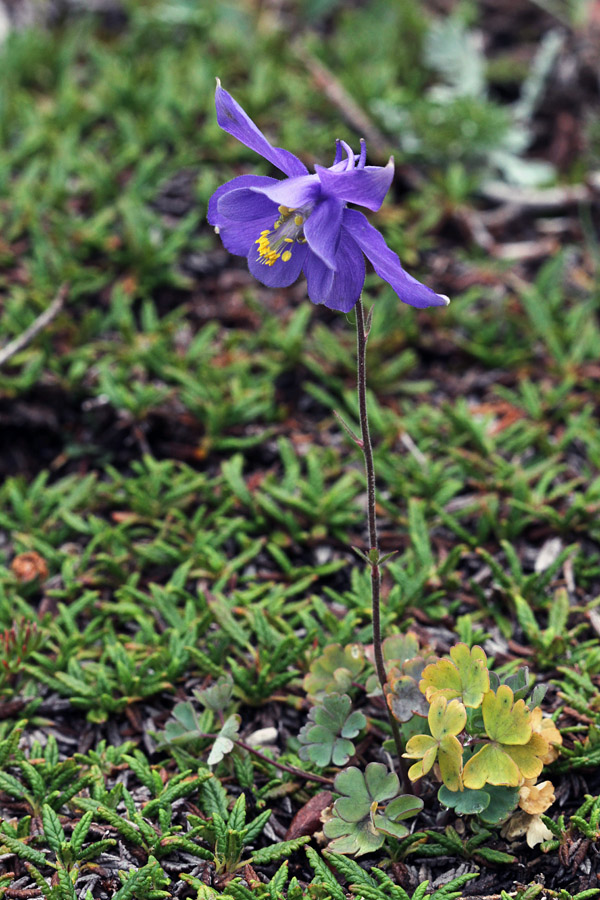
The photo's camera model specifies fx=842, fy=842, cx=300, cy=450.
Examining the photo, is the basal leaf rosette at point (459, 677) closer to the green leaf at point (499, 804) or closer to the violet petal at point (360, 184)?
the green leaf at point (499, 804)

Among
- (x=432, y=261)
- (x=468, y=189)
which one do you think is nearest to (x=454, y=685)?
(x=432, y=261)

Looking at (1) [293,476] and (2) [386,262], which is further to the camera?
(1) [293,476]

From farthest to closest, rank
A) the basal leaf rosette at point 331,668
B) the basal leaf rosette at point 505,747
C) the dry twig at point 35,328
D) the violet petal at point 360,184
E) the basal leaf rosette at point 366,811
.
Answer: the dry twig at point 35,328 → the basal leaf rosette at point 331,668 → the basal leaf rosette at point 366,811 → the basal leaf rosette at point 505,747 → the violet petal at point 360,184

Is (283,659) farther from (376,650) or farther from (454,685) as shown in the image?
(454,685)

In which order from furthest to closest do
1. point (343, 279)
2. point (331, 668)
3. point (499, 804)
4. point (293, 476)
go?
point (293, 476) < point (331, 668) < point (499, 804) < point (343, 279)

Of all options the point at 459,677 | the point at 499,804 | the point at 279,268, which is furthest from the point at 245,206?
the point at 499,804

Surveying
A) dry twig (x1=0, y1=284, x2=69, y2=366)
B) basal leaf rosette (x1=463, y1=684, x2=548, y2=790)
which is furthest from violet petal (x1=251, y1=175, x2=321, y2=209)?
dry twig (x1=0, y1=284, x2=69, y2=366)

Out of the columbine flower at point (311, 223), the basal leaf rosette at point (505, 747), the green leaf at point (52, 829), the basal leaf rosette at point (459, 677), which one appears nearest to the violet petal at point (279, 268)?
the columbine flower at point (311, 223)

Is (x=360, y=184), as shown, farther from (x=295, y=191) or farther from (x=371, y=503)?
(x=371, y=503)
